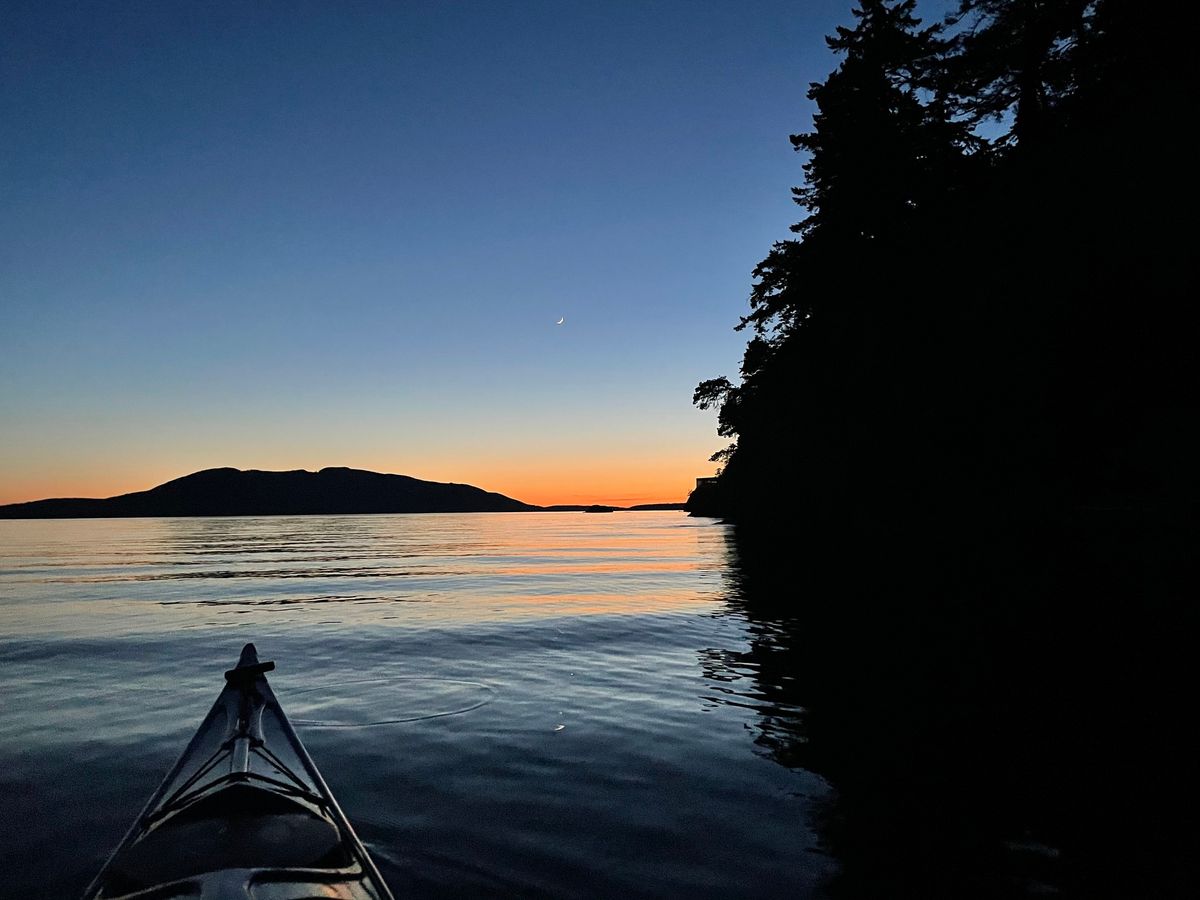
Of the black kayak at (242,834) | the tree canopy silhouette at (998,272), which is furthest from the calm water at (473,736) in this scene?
the tree canopy silhouette at (998,272)

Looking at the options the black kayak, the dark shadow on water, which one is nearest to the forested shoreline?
the dark shadow on water

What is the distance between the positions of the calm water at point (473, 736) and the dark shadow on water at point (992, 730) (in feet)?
1.51

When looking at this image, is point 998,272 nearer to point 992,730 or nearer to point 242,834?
point 992,730

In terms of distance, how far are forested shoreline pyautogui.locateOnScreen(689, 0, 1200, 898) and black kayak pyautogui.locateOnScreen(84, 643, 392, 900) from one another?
143 inches

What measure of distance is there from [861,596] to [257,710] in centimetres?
1952

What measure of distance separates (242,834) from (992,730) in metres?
8.37

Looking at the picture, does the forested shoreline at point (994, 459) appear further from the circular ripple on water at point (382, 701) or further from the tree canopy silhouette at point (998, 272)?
the circular ripple on water at point (382, 701)

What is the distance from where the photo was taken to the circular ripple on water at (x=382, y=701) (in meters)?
9.74

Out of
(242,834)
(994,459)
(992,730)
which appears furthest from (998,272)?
(242,834)

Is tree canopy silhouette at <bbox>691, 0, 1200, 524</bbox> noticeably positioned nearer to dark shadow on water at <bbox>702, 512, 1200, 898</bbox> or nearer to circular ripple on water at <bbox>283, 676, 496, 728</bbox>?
dark shadow on water at <bbox>702, 512, 1200, 898</bbox>

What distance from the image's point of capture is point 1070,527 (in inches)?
1640

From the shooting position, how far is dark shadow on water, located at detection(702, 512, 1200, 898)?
209 inches

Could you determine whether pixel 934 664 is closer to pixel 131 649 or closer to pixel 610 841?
pixel 610 841

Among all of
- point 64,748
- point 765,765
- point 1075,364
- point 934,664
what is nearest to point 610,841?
point 765,765
